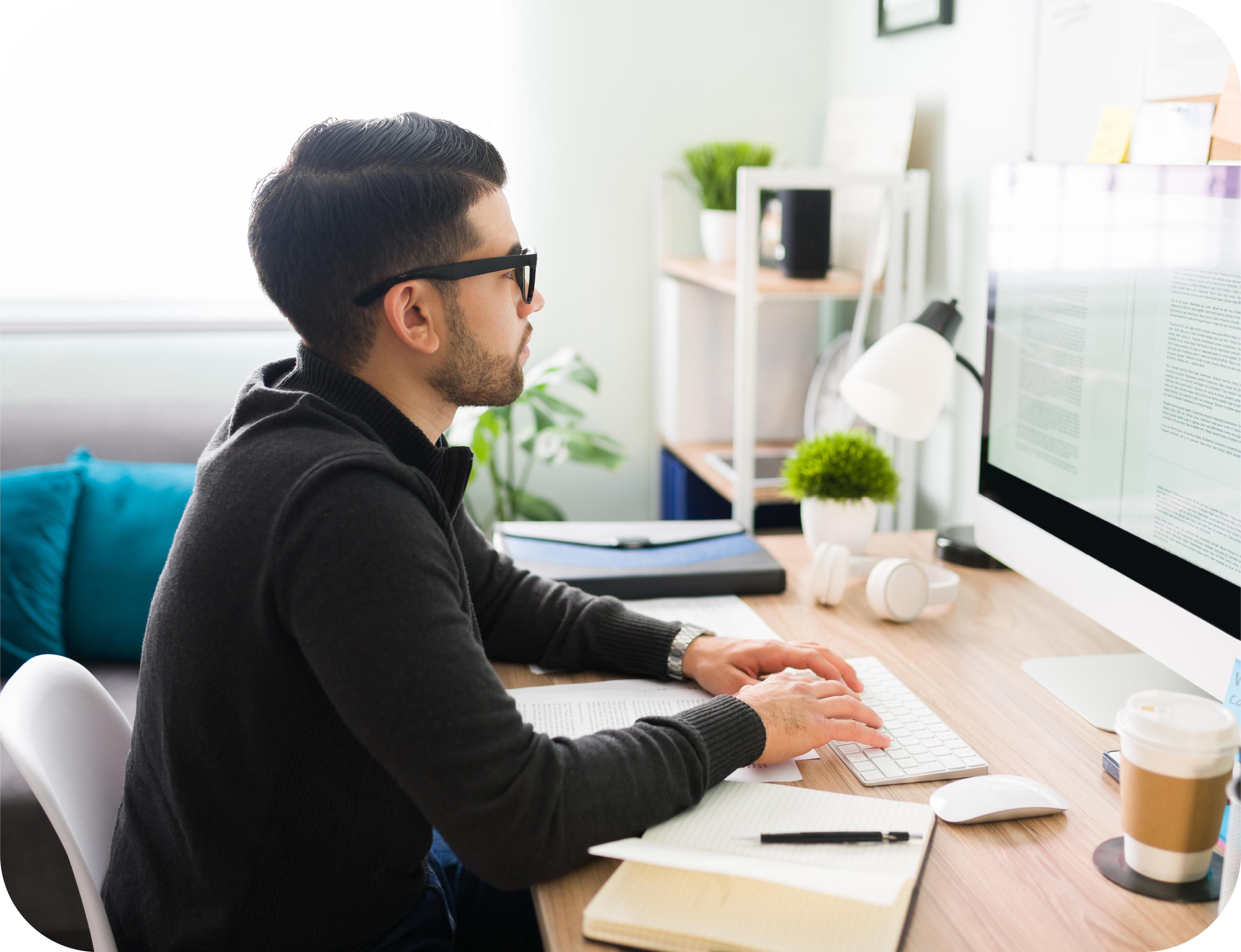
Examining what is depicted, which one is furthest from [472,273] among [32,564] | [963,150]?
[32,564]

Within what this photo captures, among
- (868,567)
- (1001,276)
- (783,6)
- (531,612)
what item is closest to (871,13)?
(783,6)

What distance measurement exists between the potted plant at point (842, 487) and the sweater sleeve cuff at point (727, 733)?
63 centimetres

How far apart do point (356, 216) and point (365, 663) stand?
1.36 ft

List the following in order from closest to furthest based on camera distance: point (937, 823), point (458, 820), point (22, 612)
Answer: point (458, 820), point (937, 823), point (22, 612)

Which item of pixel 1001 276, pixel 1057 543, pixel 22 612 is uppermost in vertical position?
pixel 1001 276

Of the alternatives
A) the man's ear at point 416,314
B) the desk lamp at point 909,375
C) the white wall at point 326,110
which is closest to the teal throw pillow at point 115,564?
the white wall at point 326,110

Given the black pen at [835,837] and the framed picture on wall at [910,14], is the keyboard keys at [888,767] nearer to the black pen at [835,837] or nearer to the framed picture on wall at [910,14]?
the black pen at [835,837]

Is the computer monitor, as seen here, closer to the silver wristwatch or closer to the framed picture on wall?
the silver wristwatch

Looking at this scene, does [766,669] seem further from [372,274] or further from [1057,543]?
[372,274]

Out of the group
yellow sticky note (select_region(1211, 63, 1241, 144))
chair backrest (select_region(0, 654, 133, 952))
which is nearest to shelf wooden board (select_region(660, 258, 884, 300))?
yellow sticky note (select_region(1211, 63, 1241, 144))

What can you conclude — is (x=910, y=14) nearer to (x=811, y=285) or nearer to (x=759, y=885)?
(x=811, y=285)

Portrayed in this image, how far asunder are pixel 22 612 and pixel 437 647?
147cm

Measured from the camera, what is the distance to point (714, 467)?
2.18 m

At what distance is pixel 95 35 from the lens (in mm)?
2375
